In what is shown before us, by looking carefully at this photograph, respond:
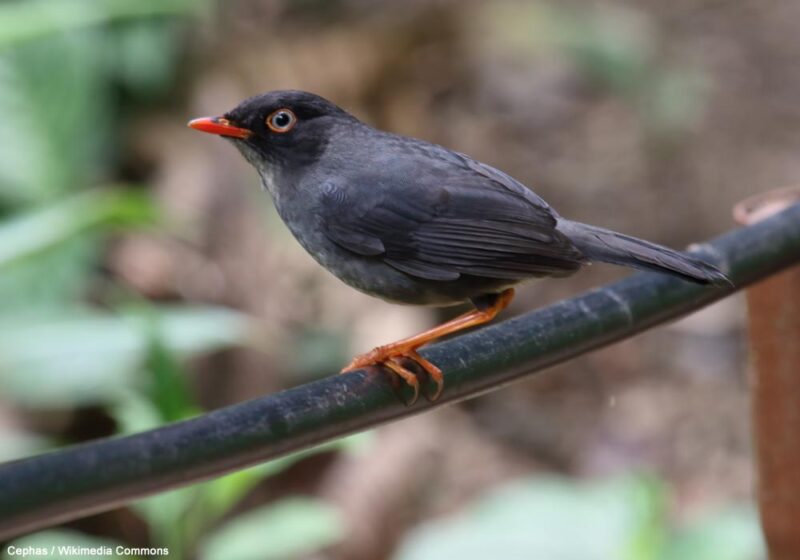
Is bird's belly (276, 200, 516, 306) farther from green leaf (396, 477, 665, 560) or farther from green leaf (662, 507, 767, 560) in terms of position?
green leaf (662, 507, 767, 560)

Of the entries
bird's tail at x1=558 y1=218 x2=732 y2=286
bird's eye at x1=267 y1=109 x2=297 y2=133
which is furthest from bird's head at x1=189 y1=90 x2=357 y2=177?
bird's tail at x1=558 y1=218 x2=732 y2=286

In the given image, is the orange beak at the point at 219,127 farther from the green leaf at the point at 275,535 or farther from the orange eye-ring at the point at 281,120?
the green leaf at the point at 275,535

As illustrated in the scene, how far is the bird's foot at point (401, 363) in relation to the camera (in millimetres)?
2500

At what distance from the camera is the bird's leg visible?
8.29 ft

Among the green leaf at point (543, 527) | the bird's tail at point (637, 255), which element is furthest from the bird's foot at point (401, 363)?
the green leaf at point (543, 527)

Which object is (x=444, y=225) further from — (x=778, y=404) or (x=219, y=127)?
(x=778, y=404)

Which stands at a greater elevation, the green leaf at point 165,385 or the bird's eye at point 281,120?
the bird's eye at point 281,120

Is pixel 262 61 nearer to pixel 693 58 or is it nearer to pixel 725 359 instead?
pixel 725 359

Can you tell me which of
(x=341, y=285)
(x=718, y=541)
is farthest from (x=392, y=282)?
(x=341, y=285)

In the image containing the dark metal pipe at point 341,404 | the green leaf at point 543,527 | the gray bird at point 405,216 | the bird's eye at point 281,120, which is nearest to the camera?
the dark metal pipe at point 341,404

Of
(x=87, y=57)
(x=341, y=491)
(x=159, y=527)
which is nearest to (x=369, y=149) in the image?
(x=159, y=527)

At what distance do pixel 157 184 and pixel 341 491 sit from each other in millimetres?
2138

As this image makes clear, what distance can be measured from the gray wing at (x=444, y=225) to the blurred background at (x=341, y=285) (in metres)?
0.61

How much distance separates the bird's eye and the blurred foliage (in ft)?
5.68
